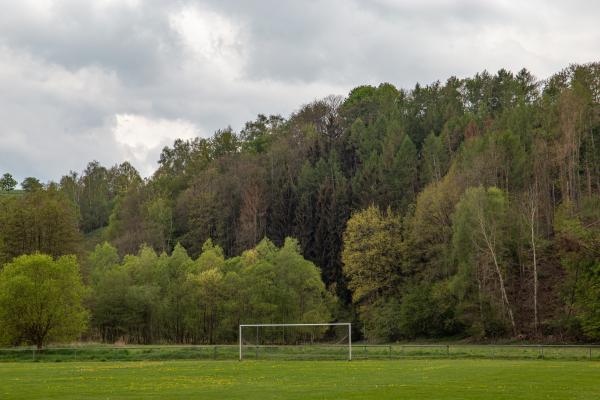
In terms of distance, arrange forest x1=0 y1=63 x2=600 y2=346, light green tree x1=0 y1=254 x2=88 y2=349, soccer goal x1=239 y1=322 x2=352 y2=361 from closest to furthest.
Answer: soccer goal x1=239 y1=322 x2=352 y2=361
light green tree x1=0 y1=254 x2=88 y2=349
forest x1=0 y1=63 x2=600 y2=346

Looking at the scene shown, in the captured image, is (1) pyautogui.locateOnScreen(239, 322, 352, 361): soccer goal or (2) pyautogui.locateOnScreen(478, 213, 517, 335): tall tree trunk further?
(2) pyautogui.locateOnScreen(478, 213, 517, 335): tall tree trunk

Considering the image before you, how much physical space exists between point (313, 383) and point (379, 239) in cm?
6884

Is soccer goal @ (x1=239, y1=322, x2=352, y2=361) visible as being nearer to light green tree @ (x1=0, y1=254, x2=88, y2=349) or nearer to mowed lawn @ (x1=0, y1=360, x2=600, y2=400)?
mowed lawn @ (x1=0, y1=360, x2=600, y2=400)

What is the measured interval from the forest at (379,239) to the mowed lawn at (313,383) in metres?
32.9

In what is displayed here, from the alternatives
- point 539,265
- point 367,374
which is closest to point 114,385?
point 367,374

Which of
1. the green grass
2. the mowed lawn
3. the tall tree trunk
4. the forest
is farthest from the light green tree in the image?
the tall tree trunk

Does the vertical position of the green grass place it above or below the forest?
below

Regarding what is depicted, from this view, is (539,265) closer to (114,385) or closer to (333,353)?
(333,353)

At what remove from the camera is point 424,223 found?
101 metres

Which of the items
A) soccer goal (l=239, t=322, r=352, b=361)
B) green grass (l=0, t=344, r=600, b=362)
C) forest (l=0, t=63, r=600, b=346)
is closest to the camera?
green grass (l=0, t=344, r=600, b=362)

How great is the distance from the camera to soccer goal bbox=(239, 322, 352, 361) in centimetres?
6675

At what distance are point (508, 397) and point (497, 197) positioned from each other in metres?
62.5

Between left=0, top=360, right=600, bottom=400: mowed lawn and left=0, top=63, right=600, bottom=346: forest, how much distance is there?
32877mm

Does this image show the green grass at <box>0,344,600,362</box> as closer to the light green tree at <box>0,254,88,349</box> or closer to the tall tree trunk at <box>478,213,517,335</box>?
the light green tree at <box>0,254,88,349</box>
